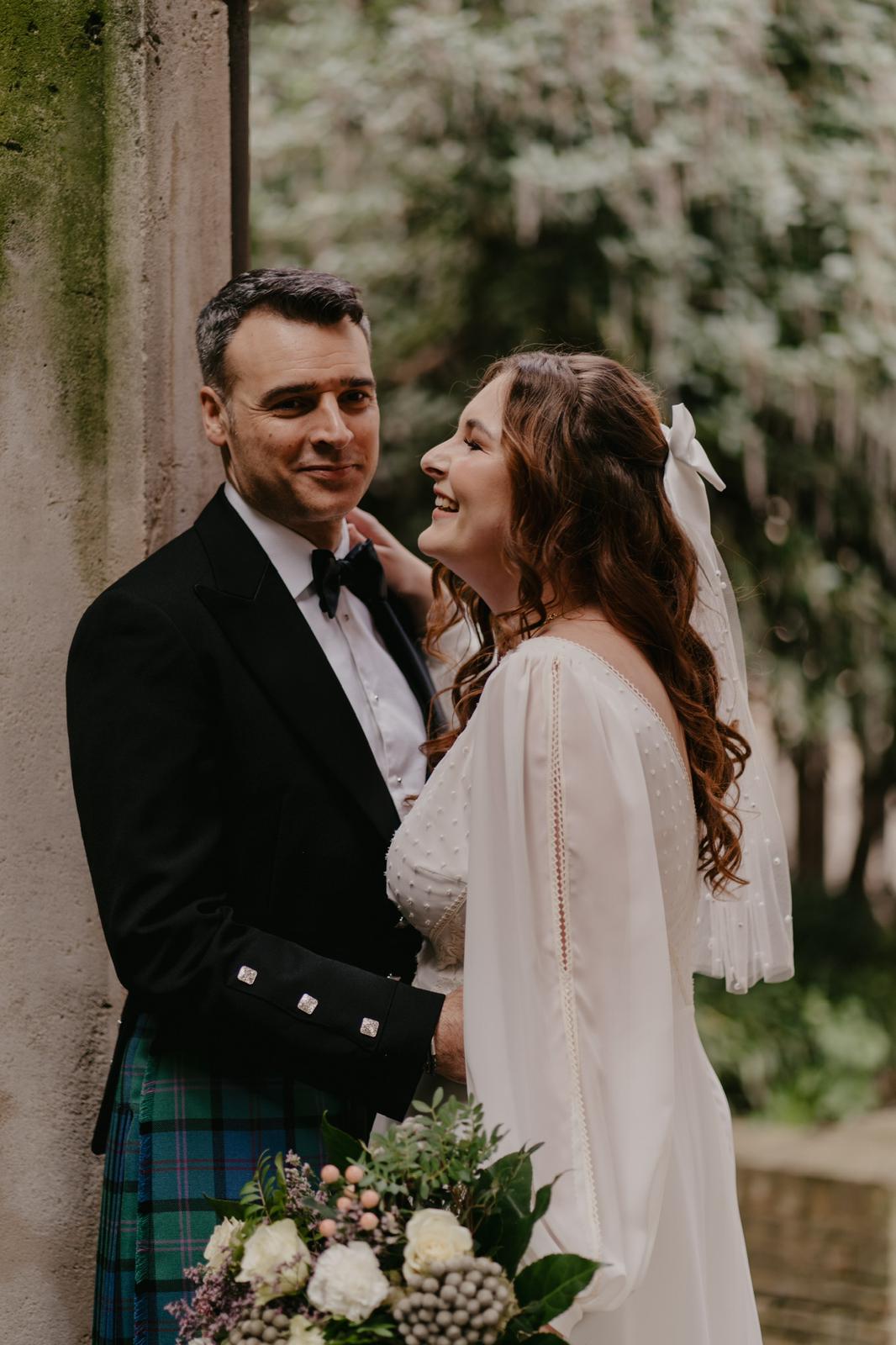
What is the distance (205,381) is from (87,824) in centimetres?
→ 82

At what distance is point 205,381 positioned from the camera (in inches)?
107

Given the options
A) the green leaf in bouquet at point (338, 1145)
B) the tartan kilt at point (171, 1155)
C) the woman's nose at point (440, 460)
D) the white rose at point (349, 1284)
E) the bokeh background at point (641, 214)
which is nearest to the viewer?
the white rose at point (349, 1284)

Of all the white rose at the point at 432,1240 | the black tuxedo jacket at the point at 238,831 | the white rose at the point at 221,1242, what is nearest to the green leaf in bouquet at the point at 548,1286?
the white rose at the point at 432,1240

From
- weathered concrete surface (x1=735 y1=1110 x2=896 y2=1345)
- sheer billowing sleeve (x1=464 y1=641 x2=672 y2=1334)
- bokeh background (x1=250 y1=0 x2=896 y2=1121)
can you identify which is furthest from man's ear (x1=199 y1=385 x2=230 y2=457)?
weathered concrete surface (x1=735 y1=1110 x2=896 y2=1345)

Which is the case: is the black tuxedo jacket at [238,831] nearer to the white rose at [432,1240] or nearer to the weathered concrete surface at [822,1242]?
the white rose at [432,1240]

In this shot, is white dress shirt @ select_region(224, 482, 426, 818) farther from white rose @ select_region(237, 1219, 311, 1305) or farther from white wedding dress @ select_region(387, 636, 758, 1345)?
white rose @ select_region(237, 1219, 311, 1305)

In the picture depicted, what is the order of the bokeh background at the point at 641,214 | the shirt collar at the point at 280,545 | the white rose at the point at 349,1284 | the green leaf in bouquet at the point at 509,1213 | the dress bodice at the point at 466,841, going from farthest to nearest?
the bokeh background at the point at 641,214 → the shirt collar at the point at 280,545 → the dress bodice at the point at 466,841 → the green leaf in bouquet at the point at 509,1213 → the white rose at the point at 349,1284

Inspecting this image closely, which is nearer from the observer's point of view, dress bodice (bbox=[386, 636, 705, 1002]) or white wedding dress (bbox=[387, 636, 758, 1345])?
white wedding dress (bbox=[387, 636, 758, 1345])

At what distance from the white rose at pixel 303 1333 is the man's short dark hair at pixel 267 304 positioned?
1.50 m

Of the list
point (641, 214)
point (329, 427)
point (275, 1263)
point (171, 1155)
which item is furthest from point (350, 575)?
point (641, 214)

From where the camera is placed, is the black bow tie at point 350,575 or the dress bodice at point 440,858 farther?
the black bow tie at point 350,575

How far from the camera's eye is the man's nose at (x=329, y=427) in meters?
2.61

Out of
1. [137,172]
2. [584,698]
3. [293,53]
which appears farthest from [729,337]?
[584,698]

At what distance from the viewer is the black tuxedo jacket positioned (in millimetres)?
2314
